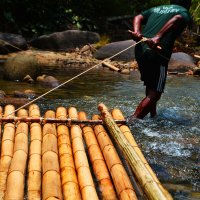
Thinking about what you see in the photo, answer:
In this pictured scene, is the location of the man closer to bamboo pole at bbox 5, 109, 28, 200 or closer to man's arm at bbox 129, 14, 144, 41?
man's arm at bbox 129, 14, 144, 41

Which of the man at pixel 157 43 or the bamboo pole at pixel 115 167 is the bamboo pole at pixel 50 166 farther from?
Result: the man at pixel 157 43

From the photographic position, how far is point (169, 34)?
A: 16.9 ft

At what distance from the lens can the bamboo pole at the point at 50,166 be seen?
2832 millimetres

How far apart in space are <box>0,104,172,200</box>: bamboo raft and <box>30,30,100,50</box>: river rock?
494 inches

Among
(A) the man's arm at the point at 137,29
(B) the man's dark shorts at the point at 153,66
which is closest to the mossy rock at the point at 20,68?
(A) the man's arm at the point at 137,29

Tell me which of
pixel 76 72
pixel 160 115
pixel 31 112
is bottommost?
pixel 76 72

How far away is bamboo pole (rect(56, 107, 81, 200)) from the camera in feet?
9.43

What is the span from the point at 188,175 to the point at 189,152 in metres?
0.70

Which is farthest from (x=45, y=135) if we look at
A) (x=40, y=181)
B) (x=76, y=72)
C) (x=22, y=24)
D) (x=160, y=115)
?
(x=22, y=24)

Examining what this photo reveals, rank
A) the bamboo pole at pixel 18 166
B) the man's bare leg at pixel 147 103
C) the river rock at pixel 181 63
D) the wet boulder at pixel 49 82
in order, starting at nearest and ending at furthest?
1. the bamboo pole at pixel 18 166
2. the man's bare leg at pixel 147 103
3. the wet boulder at pixel 49 82
4. the river rock at pixel 181 63

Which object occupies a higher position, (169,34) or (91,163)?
(169,34)

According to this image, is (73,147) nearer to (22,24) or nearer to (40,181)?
(40,181)

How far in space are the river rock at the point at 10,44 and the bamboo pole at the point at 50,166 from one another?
1118cm

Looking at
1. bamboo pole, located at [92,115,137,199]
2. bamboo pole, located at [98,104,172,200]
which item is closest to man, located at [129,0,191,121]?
bamboo pole, located at [92,115,137,199]
